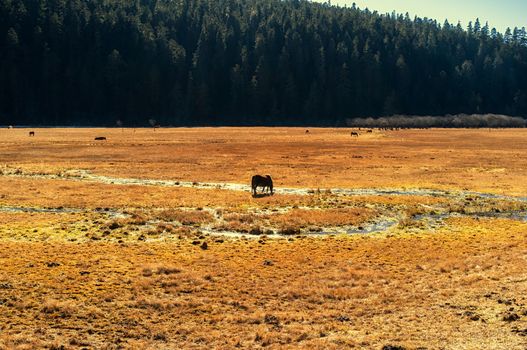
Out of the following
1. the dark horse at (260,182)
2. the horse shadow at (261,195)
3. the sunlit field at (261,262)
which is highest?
the dark horse at (260,182)

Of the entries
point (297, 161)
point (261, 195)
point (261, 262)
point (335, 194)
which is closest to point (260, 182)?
point (261, 195)

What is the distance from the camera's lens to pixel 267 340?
1563 centimetres

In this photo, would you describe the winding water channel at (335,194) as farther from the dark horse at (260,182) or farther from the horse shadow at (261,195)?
the horse shadow at (261,195)

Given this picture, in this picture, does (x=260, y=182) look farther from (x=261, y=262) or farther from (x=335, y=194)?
(x=261, y=262)

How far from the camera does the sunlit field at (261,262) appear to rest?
16234 millimetres

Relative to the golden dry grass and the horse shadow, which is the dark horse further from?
the golden dry grass

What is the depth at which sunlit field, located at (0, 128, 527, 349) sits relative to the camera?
16.2m

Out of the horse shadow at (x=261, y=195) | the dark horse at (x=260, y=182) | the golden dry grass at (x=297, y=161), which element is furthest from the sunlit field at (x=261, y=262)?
the dark horse at (x=260, y=182)

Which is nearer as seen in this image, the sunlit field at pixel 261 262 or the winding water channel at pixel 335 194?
the sunlit field at pixel 261 262

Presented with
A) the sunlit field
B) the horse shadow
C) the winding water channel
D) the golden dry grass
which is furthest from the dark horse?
the golden dry grass

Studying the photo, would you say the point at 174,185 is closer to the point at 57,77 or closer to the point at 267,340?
the point at 267,340

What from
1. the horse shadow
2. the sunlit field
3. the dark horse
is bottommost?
the sunlit field

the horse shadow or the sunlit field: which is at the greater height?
the horse shadow

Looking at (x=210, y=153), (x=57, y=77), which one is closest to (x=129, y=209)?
(x=210, y=153)
